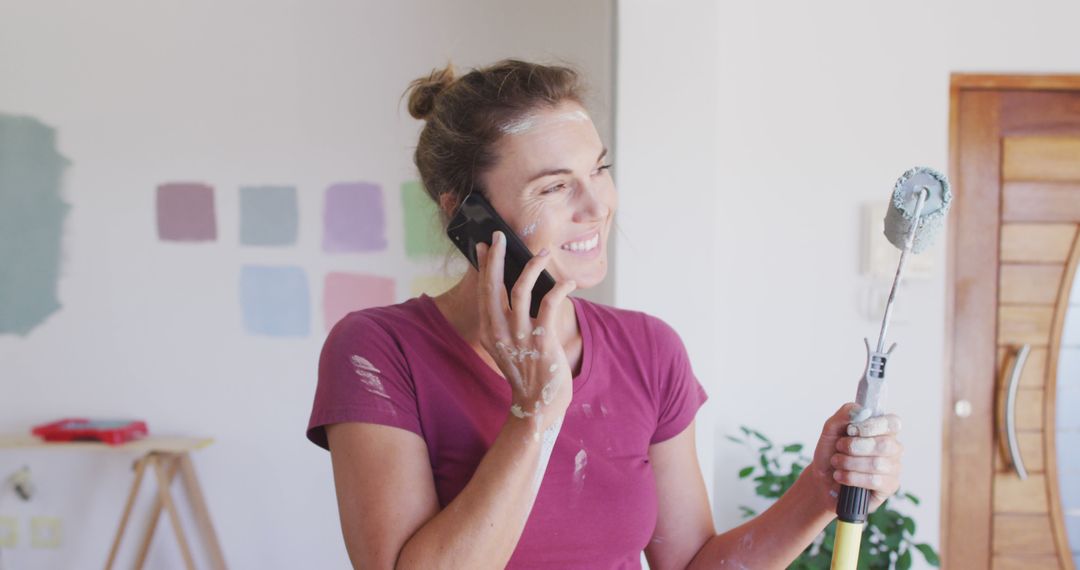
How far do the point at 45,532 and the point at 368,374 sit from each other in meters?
2.22

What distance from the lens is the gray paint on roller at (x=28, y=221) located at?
8.25 ft

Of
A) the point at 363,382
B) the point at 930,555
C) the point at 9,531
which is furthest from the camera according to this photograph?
the point at 9,531

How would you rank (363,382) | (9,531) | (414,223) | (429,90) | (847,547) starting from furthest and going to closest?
(9,531) → (414,223) → (429,90) → (363,382) → (847,547)

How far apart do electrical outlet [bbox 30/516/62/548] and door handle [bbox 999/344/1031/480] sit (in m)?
2.76

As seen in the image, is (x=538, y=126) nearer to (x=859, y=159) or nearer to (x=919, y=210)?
(x=919, y=210)

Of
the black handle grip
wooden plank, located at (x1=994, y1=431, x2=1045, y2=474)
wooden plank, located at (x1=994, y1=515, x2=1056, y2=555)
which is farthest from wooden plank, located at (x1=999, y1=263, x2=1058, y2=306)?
the black handle grip

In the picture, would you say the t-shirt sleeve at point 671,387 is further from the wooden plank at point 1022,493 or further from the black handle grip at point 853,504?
the wooden plank at point 1022,493

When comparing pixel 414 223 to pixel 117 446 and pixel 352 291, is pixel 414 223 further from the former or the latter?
pixel 117 446

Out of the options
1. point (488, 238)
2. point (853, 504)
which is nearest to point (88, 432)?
point (488, 238)

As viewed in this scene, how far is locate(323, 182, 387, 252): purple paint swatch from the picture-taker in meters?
2.48

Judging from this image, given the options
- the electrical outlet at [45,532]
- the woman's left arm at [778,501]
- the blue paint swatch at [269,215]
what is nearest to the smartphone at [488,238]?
the woman's left arm at [778,501]

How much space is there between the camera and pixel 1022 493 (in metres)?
2.38

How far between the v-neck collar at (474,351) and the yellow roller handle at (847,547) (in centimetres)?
33

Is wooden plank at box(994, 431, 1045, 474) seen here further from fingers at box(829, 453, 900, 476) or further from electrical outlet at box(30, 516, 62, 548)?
electrical outlet at box(30, 516, 62, 548)
